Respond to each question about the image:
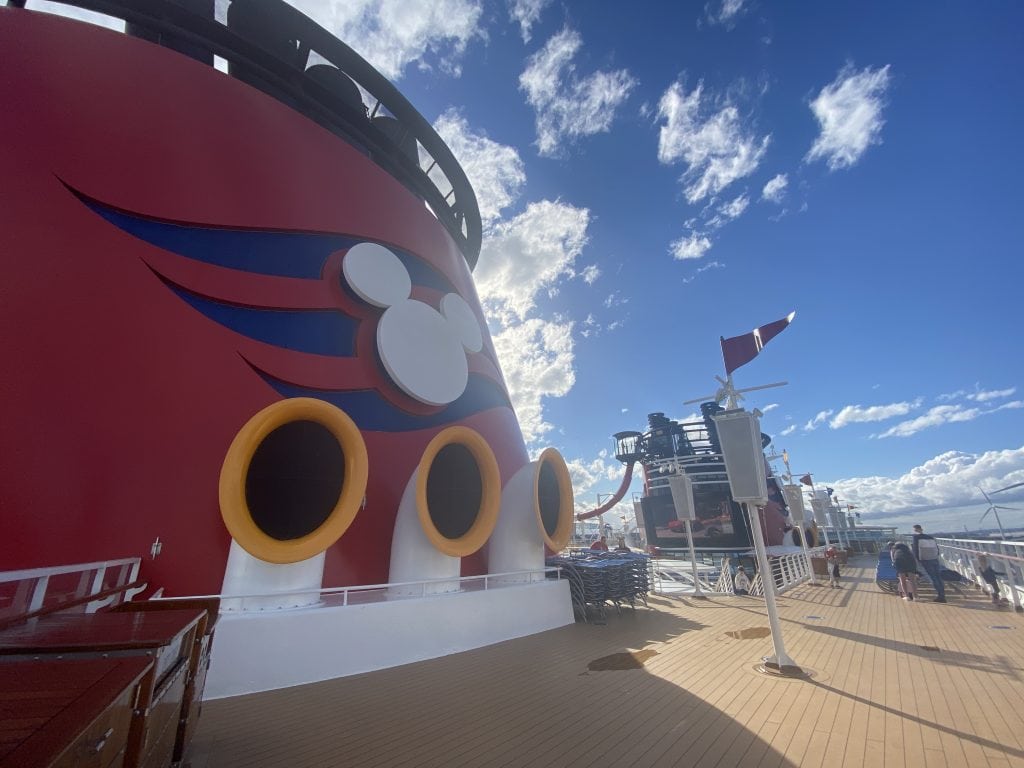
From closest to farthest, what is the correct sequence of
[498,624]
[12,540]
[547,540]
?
1. [12,540]
2. [498,624]
3. [547,540]

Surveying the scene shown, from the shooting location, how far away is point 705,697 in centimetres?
456

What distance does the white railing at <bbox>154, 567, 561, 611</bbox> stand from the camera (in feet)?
17.7

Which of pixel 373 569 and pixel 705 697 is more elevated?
pixel 373 569

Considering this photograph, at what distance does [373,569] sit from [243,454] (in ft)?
9.67

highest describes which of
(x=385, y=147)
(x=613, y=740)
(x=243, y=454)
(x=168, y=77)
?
(x=385, y=147)

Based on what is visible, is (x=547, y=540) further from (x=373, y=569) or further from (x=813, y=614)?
(x=813, y=614)

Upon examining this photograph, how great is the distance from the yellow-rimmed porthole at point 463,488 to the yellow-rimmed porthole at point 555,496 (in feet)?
5.09

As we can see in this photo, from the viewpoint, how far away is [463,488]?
807 cm

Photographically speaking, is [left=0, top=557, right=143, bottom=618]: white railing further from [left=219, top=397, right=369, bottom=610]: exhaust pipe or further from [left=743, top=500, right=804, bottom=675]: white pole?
[left=743, top=500, right=804, bottom=675]: white pole

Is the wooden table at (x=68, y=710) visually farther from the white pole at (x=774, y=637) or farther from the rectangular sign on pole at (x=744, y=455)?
the rectangular sign on pole at (x=744, y=455)

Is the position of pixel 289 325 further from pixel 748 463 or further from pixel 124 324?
pixel 748 463

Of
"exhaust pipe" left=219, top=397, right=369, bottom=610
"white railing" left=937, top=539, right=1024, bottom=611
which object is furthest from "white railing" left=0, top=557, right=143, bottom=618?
"white railing" left=937, top=539, right=1024, bottom=611

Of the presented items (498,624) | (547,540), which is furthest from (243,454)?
(547,540)

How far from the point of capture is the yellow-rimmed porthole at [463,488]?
7602mm
